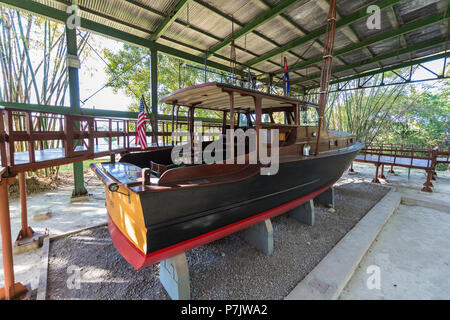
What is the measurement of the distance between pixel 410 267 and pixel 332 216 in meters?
1.58

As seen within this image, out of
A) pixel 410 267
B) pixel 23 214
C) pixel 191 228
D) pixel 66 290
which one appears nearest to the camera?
pixel 191 228

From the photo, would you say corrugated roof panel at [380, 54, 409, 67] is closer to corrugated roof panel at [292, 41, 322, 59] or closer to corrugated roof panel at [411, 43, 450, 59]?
corrugated roof panel at [411, 43, 450, 59]

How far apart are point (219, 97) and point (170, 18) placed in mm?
3593

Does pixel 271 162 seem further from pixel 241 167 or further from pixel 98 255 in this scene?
pixel 98 255

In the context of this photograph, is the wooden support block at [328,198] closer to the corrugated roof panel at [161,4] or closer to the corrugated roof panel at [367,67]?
Answer: the corrugated roof panel at [161,4]

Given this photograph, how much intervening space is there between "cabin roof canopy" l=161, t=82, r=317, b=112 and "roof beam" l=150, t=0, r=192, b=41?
8.99 feet

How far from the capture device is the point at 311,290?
2088 millimetres

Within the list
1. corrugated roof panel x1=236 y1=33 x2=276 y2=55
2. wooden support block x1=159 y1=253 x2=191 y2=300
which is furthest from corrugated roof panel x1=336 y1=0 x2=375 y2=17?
wooden support block x1=159 y1=253 x2=191 y2=300

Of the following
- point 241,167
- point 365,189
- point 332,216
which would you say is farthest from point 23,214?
point 365,189

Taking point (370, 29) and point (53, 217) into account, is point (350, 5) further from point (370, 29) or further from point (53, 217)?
point (53, 217)

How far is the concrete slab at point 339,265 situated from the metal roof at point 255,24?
3945 mm

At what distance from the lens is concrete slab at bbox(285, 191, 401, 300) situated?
2.06 metres
